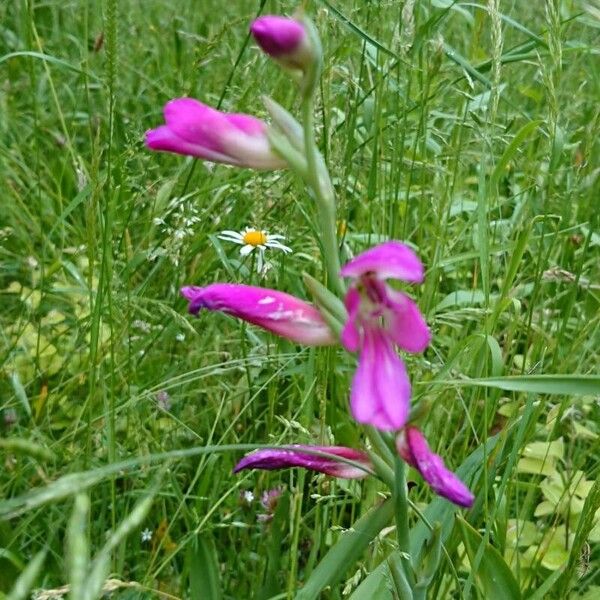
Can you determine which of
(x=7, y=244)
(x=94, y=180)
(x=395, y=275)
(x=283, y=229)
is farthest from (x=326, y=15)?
(x=7, y=244)

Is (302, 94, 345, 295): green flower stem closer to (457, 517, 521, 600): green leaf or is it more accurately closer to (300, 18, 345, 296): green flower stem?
(300, 18, 345, 296): green flower stem

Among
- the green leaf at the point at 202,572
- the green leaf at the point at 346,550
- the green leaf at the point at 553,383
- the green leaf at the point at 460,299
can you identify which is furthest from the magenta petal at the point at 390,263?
the green leaf at the point at 460,299

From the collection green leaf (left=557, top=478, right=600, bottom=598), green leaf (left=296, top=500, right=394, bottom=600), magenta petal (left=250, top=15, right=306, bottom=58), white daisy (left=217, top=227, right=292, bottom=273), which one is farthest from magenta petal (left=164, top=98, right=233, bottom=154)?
white daisy (left=217, top=227, right=292, bottom=273)

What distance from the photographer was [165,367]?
1.90 m

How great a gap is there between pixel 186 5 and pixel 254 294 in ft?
9.90

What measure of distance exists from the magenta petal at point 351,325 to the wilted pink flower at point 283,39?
223 millimetres

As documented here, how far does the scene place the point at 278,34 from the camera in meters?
0.93

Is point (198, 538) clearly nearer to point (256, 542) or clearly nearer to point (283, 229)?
point (256, 542)

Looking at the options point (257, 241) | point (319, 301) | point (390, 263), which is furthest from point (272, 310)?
point (257, 241)

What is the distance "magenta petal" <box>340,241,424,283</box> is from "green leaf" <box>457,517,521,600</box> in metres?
0.43

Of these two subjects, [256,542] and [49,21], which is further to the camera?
[49,21]

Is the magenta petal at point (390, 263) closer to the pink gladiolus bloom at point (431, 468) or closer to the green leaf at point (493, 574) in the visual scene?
the pink gladiolus bloom at point (431, 468)

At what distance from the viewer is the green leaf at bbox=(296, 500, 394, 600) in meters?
1.18

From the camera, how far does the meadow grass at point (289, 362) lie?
1390 millimetres
